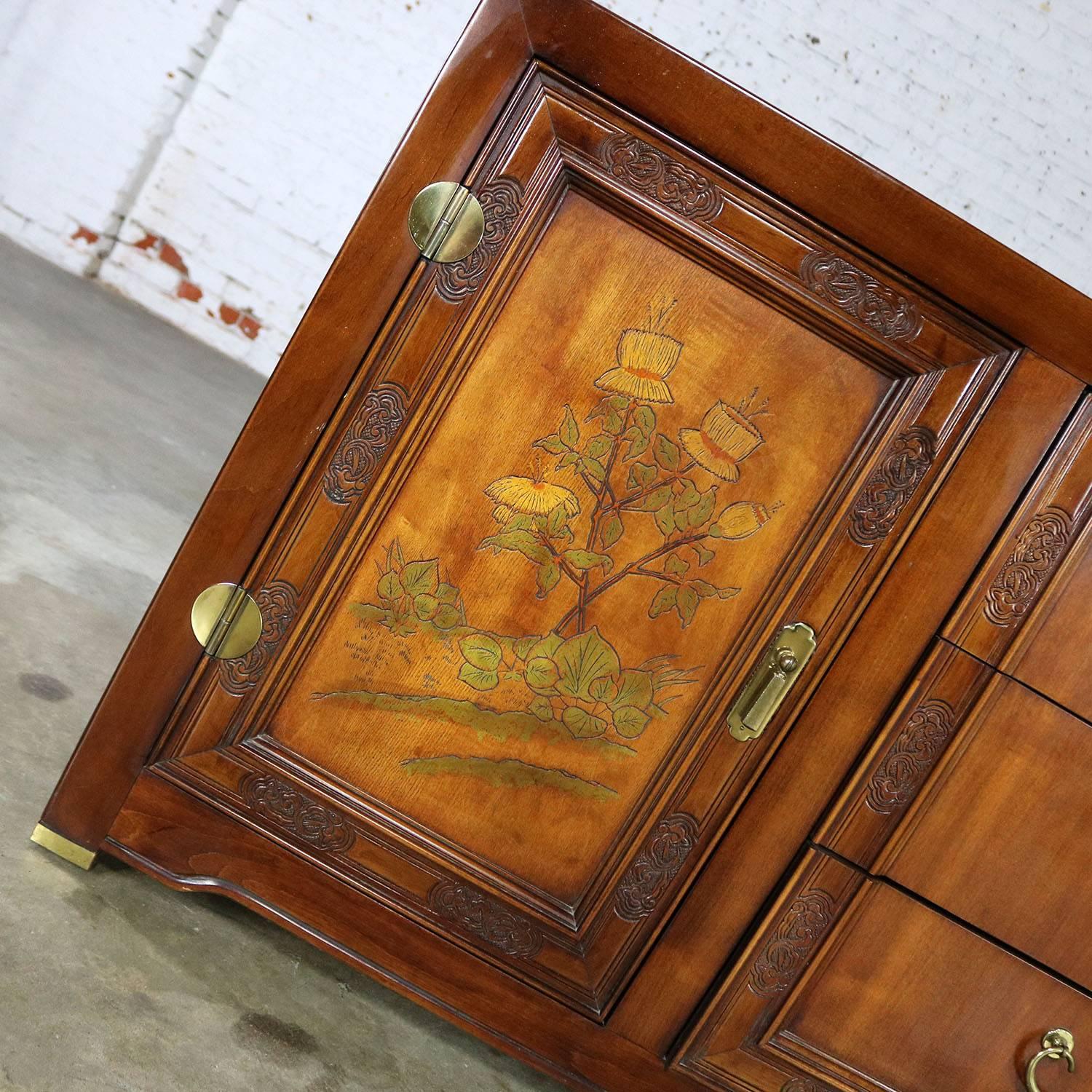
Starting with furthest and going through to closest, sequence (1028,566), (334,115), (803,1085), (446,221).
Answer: (334,115) < (803,1085) < (1028,566) < (446,221)

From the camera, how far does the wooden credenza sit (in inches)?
55.3

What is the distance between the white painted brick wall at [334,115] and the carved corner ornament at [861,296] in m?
3.03

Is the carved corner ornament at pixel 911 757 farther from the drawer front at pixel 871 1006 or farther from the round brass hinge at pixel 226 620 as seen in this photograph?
the round brass hinge at pixel 226 620

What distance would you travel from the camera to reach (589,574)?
1.49 meters

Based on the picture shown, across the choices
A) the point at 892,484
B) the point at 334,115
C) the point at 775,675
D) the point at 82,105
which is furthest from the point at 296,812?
the point at 82,105

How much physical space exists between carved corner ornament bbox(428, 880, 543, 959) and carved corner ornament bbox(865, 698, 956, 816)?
1.66ft

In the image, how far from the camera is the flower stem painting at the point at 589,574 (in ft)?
4.78

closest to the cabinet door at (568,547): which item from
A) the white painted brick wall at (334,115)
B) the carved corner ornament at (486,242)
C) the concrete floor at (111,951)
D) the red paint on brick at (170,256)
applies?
the carved corner ornament at (486,242)

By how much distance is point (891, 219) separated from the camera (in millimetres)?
1396

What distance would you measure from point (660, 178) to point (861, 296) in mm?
294

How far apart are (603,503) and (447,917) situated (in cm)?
62

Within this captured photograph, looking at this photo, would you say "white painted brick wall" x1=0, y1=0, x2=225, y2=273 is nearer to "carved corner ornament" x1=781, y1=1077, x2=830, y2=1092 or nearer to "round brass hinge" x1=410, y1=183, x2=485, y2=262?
"round brass hinge" x1=410, y1=183, x2=485, y2=262

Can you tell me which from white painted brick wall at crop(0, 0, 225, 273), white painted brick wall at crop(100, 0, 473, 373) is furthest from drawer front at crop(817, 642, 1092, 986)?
white painted brick wall at crop(0, 0, 225, 273)

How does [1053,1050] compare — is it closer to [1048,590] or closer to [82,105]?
[1048,590]
